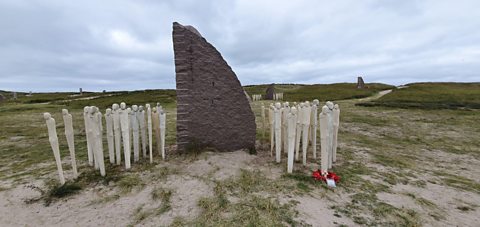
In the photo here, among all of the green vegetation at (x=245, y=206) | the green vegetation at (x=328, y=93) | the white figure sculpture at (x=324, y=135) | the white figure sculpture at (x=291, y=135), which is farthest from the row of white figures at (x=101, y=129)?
the green vegetation at (x=328, y=93)

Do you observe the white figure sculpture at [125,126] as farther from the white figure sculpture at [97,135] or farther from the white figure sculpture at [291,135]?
the white figure sculpture at [291,135]

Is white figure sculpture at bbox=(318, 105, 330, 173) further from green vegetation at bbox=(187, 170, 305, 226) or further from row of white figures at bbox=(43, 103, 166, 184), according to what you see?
row of white figures at bbox=(43, 103, 166, 184)

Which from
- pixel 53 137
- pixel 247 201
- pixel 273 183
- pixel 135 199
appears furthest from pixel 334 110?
pixel 53 137

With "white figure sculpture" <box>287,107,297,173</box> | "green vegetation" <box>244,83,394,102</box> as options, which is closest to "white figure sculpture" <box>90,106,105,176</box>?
"white figure sculpture" <box>287,107,297,173</box>

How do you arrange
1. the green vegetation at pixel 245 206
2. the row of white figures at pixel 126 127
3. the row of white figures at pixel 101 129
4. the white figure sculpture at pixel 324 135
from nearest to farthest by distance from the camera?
the green vegetation at pixel 245 206, the row of white figures at pixel 101 129, the white figure sculpture at pixel 324 135, the row of white figures at pixel 126 127

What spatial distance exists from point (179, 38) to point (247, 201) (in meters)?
4.52

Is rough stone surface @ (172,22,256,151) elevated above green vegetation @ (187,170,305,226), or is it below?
above

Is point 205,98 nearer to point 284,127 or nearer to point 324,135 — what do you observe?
point 284,127

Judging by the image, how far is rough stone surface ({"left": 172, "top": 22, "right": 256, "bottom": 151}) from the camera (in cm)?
711

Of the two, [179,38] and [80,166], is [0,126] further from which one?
[179,38]

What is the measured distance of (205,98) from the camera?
725 centimetres

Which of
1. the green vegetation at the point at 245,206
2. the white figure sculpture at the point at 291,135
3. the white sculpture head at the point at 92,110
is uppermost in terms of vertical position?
the white sculpture head at the point at 92,110

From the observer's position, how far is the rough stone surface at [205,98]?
23.3 ft

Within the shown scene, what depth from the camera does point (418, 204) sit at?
486 centimetres
